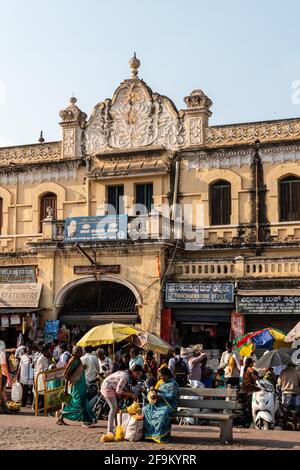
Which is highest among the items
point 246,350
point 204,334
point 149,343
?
point 204,334

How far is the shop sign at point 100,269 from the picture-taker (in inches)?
924

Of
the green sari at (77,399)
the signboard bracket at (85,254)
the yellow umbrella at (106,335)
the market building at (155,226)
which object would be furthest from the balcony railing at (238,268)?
the green sari at (77,399)

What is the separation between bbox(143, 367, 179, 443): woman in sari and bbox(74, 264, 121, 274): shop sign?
443 inches

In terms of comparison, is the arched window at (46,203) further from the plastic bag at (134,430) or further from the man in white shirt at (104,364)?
the plastic bag at (134,430)

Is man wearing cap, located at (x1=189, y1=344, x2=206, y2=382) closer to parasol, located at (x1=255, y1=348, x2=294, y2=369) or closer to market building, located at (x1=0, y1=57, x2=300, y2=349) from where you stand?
parasol, located at (x1=255, y1=348, x2=294, y2=369)

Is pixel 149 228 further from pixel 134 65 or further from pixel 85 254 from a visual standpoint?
pixel 134 65

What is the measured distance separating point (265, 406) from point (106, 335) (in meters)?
4.50

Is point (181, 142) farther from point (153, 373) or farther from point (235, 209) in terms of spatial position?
point (153, 373)

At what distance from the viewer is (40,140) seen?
1200 inches

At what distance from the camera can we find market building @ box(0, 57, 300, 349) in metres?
22.5

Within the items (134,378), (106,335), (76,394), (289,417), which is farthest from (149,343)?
(289,417)

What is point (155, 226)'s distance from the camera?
75.3 ft

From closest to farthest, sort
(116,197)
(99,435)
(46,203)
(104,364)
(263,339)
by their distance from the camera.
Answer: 1. (99,435)
2. (104,364)
3. (263,339)
4. (116,197)
5. (46,203)
